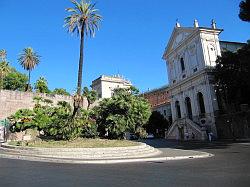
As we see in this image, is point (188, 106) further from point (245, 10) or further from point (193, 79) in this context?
point (245, 10)

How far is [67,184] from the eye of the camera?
30.4ft

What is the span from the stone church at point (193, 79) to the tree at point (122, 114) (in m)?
18.4

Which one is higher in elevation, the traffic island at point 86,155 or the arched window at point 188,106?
the arched window at point 188,106

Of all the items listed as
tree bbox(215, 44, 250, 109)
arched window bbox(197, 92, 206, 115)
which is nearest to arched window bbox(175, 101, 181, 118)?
arched window bbox(197, 92, 206, 115)

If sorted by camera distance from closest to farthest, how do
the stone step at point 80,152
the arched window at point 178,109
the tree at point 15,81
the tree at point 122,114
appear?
the stone step at point 80,152 < the tree at point 122,114 < the arched window at point 178,109 < the tree at point 15,81

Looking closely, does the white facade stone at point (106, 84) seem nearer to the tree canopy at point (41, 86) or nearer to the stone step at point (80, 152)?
the tree canopy at point (41, 86)

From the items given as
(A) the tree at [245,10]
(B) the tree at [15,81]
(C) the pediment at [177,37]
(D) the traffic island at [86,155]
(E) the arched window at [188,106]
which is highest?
(C) the pediment at [177,37]

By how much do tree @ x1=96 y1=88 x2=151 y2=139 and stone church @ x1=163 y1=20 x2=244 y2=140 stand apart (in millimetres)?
18392

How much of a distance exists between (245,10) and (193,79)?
2176 cm

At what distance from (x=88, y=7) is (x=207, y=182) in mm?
26791

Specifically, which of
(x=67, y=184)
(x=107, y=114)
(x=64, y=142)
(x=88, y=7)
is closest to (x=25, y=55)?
(x=88, y=7)

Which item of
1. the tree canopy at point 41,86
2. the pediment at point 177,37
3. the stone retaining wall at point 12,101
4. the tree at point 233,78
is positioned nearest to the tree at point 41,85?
the tree canopy at point 41,86

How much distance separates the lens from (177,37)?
180 ft

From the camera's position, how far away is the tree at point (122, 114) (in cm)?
2781
